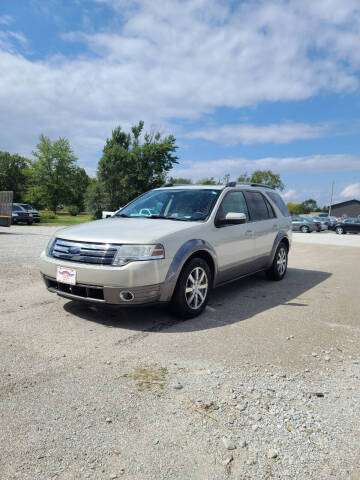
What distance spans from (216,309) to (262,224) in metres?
1.99

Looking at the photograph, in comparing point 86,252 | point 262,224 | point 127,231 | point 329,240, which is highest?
point 262,224

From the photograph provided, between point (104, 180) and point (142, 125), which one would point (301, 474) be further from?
point (142, 125)

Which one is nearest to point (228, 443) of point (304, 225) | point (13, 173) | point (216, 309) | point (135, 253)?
point (135, 253)

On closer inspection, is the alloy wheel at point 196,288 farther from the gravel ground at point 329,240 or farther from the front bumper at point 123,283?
the gravel ground at point 329,240

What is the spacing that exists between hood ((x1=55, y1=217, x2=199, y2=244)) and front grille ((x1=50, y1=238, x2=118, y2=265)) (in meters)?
0.06

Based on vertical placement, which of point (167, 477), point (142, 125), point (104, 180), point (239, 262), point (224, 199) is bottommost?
point (167, 477)

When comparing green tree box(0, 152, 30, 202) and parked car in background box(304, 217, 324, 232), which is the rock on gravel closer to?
parked car in background box(304, 217, 324, 232)

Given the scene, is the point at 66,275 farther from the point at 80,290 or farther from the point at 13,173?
the point at 13,173

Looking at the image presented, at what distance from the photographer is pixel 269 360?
10.8 ft

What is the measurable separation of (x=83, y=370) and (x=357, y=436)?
2.09 meters

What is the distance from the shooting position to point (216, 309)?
491cm

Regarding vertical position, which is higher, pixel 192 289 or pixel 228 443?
pixel 192 289

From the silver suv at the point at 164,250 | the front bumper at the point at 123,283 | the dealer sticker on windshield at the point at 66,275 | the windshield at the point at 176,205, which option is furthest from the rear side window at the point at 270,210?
the dealer sticker on windshield at the point at 66,275

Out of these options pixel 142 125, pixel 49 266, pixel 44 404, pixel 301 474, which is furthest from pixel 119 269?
pixel 142 125
